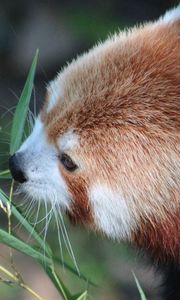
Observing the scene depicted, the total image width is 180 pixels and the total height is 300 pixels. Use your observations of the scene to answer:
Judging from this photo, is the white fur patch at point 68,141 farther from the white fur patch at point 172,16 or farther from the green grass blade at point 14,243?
the white fur patch at point 172,16

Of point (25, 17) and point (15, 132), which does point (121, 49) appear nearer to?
point (15, 132)

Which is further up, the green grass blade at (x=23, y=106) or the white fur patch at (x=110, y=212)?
the green grass blade at (x=23, y=106)

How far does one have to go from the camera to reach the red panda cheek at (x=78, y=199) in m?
2.62

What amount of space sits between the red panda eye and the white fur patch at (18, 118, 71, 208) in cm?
2

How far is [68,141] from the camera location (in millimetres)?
2631

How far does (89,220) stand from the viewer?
107 inches

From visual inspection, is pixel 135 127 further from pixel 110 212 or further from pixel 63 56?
pixel 63 56

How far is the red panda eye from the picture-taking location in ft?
8.56

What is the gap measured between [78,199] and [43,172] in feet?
0.43

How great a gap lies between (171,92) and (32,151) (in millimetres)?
454

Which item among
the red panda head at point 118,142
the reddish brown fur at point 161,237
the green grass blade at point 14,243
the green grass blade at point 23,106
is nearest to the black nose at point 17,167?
the red panda head at point 118,142

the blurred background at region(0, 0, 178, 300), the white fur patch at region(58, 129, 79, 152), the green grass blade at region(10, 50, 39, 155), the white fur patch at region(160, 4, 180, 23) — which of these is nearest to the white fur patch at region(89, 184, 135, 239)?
the white fur patch at region(58, 129, 79, 152)

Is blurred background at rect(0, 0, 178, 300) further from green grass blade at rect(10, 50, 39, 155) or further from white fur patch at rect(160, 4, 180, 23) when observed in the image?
white fur patch at rect(160, 4, 180, 23)

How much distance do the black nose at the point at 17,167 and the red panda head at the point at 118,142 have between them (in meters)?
0.01
